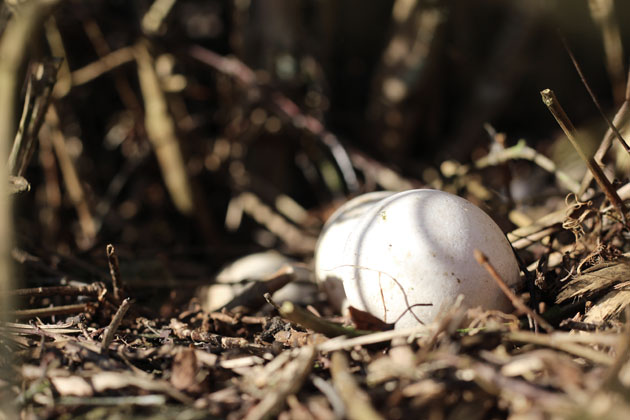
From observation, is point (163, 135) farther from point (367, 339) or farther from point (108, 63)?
point (367, 339)

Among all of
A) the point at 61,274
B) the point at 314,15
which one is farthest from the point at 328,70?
the point at 61,274

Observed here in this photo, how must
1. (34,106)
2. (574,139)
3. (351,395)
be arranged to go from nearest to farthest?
(351,395), (574,139), (34,106)

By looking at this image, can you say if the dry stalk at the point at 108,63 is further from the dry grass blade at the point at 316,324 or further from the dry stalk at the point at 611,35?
the dry stalk at the point at 611,35

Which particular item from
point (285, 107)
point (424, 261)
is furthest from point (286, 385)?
point (285, 107)

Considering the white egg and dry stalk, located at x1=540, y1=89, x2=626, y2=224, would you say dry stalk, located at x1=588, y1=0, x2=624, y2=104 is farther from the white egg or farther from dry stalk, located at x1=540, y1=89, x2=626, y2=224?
the white egg

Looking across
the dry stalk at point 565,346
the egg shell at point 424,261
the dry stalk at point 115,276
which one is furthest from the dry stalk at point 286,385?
the dry stalk at point 115,276

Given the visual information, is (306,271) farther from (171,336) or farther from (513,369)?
(513,369)
